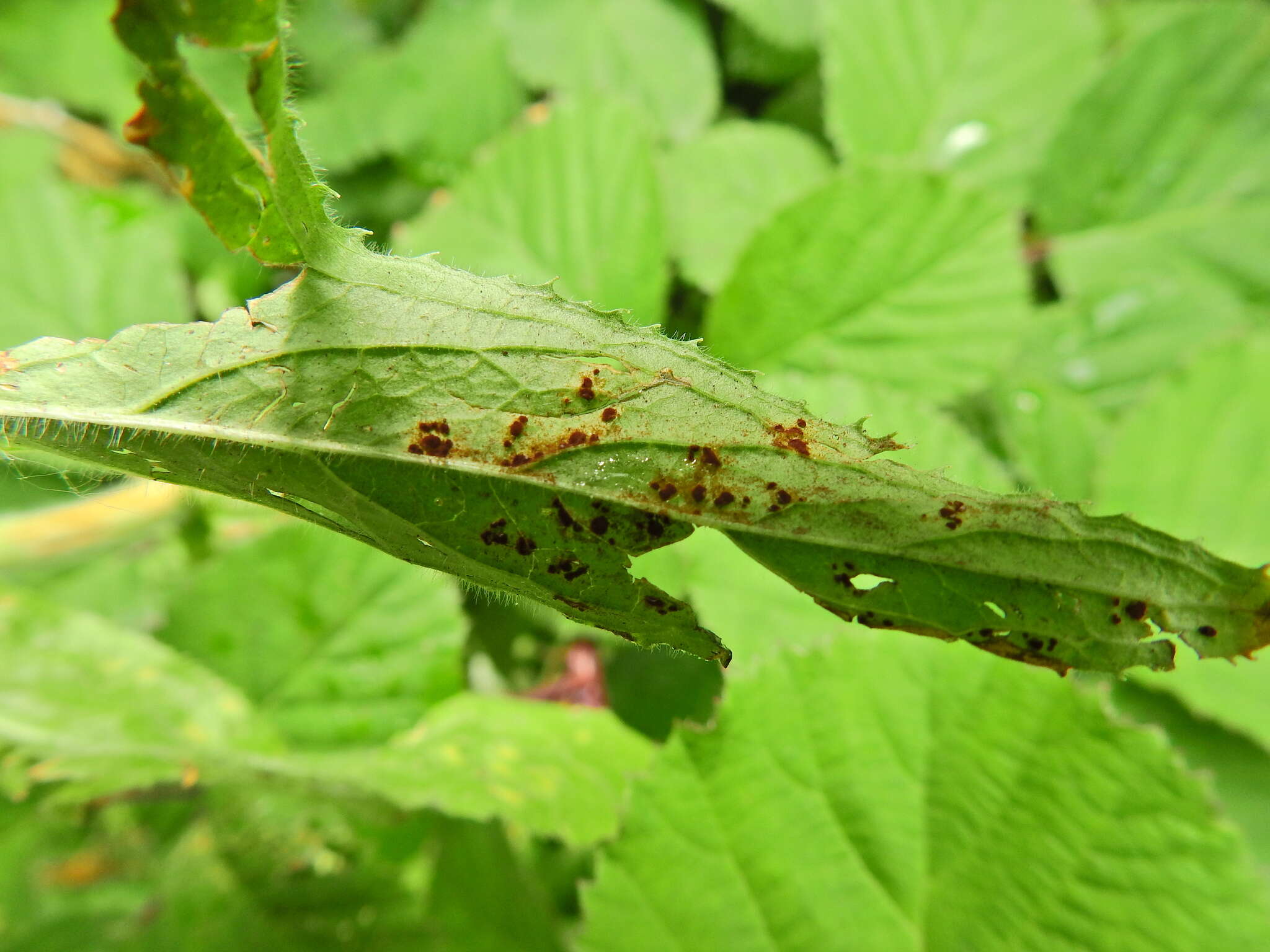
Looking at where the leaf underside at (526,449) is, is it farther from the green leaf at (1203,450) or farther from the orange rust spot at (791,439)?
the green leaf at (1203,450)

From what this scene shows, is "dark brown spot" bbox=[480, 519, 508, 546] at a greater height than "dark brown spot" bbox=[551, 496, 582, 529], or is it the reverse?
"dark brown spot" bbox=[551, 496, 582, 529]

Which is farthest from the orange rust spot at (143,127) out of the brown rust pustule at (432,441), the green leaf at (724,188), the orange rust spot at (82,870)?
the orange rust spot at (82,870)

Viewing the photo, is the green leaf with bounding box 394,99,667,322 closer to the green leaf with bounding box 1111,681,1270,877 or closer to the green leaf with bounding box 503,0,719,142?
the green leaf with bounding box 503,0,719,142

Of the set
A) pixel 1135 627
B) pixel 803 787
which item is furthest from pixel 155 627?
pixel 1135 627

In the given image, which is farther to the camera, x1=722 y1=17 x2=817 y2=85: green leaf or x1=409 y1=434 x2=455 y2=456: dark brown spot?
x1=722 y1=17 x2=817 y2=85: green leaf

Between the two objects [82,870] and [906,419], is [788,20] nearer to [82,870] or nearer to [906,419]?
[906,419]

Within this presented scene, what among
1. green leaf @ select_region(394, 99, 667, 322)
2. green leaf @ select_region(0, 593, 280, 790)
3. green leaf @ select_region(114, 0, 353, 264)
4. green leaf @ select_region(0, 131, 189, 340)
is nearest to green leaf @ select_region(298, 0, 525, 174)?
green leaf @ select_region(394, 99, 667, 322)

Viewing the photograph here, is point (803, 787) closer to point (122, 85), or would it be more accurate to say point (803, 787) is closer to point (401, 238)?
point (401, 238)

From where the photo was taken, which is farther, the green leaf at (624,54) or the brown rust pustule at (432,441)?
the green leaf at (624,54)

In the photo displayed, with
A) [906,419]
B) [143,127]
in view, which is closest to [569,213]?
[906,419]
